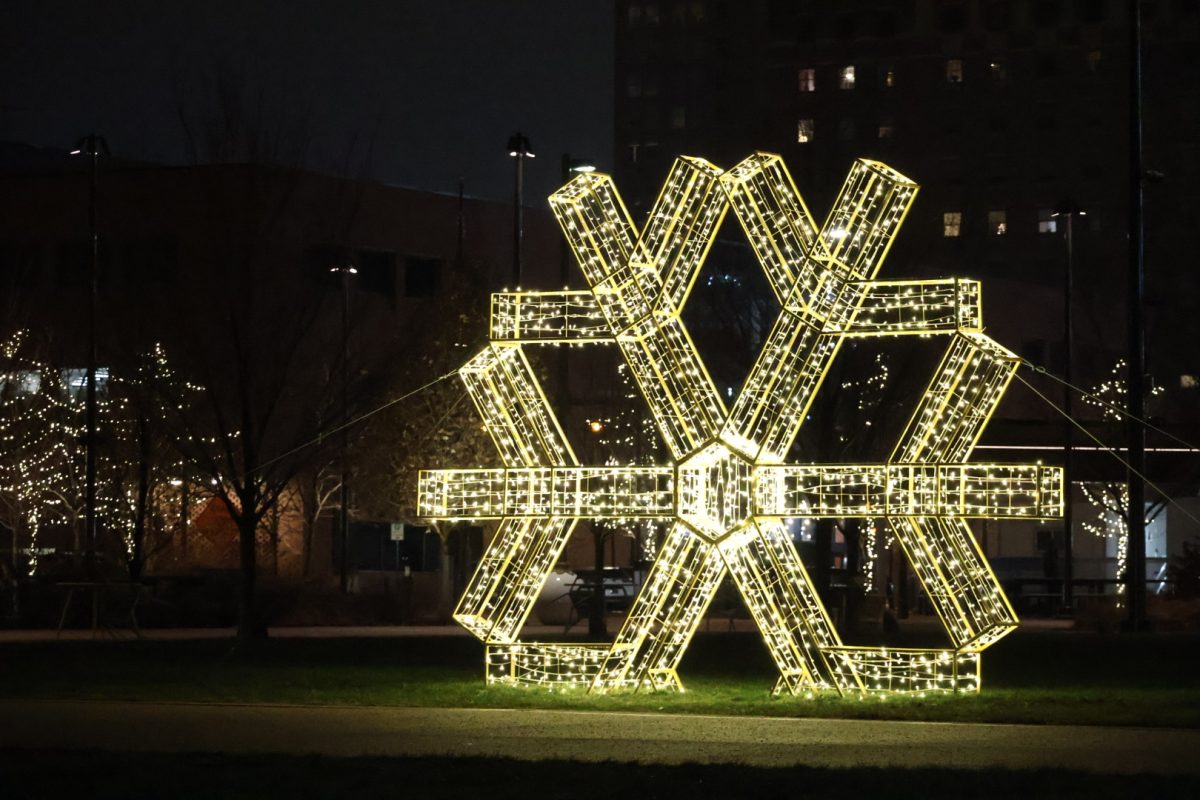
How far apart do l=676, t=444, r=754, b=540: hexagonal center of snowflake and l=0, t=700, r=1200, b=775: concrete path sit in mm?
2132

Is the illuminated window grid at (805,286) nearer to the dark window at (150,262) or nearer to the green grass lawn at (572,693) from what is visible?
the green grass lawn at (572,693)

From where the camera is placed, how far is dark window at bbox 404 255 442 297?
56031 millimetres

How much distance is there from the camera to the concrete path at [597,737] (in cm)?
1395

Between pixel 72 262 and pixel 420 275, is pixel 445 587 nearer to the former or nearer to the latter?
pixel 420 275

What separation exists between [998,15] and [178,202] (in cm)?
8232

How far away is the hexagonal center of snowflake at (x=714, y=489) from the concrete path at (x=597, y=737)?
213cm

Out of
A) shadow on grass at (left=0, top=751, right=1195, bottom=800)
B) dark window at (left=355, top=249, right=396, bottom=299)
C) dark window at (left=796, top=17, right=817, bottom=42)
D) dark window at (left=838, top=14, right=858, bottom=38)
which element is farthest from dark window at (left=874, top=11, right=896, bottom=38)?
shadow on grass at (left=0, top=751, right=1195, bottom=800)

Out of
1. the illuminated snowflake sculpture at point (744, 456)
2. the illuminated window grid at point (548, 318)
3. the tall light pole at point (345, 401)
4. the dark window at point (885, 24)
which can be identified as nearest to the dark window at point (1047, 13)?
the dark window at point (885, 24)

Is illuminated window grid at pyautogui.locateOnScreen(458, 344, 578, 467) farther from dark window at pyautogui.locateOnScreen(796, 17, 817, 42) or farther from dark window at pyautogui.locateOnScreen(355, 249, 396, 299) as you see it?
dark window at pyautogui.locateOnScreen(796, 17, 817, 42)

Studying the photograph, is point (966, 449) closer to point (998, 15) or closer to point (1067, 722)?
point (1067, 722)

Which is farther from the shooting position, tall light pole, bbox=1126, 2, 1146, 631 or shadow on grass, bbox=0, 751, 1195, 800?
tall light pole, bbox=1126, 2, 1146, 631

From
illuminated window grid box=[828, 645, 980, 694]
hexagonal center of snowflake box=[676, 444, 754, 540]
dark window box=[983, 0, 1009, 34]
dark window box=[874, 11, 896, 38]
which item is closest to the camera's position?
illuminated window grid box=[828, 645, 980, 694]

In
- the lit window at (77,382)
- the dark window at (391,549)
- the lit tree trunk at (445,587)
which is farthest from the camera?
the dark window at (391,549)

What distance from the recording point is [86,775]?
41.3 feet
